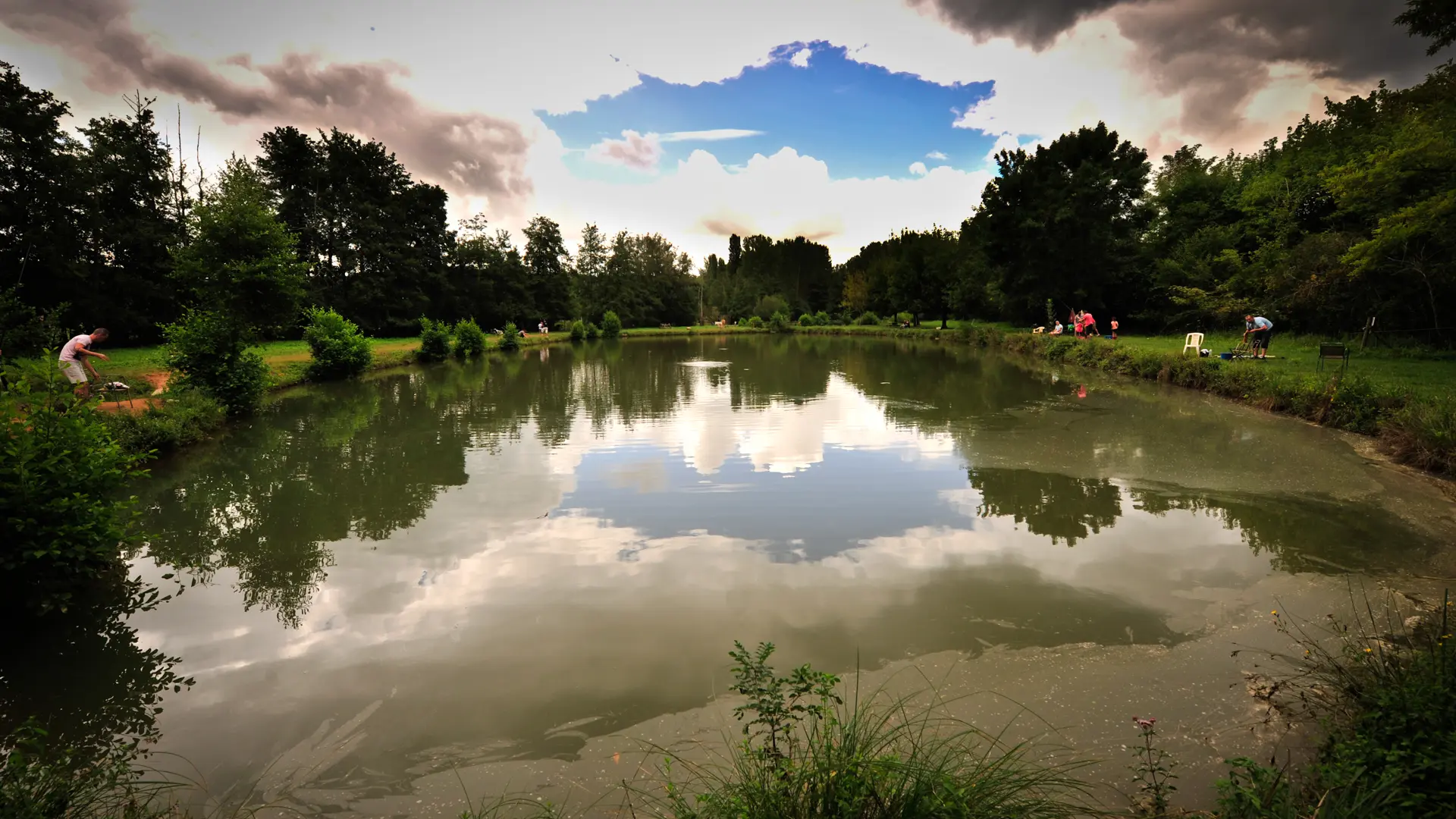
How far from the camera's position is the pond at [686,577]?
3.73 metres

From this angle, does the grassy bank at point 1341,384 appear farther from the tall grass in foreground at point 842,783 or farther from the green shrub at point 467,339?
the green shrub at point 467,339

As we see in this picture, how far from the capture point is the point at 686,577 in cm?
593

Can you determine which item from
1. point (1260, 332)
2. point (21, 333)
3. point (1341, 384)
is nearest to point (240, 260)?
point (21, 333)

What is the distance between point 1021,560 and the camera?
6223 millimetres

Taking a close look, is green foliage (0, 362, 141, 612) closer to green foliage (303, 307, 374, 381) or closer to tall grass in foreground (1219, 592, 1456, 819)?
tall grass in foreground (1219, 592, 1456, 819)

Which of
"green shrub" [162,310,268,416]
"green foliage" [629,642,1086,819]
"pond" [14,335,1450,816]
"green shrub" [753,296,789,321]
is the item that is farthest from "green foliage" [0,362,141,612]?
"green shrub" [753,296,789,321]

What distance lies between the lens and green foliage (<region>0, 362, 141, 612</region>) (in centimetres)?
450

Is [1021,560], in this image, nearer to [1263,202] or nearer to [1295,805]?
[1295,805]

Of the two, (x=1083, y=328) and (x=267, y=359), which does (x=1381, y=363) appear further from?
(x=267, y=359)

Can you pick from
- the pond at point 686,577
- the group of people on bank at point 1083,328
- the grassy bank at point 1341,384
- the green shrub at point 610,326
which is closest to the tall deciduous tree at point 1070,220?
the group of people on bank at point 1083,328

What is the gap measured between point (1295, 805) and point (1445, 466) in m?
9.54

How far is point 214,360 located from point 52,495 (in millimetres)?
10666

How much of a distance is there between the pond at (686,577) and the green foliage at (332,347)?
8.97 metres

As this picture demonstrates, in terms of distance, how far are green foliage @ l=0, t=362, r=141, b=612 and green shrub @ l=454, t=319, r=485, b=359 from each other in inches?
1101
